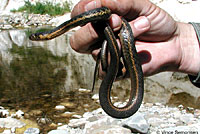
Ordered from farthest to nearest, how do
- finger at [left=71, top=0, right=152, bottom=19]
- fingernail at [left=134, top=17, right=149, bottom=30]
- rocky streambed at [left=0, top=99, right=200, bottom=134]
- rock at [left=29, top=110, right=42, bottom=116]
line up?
rock at [left=29, top=110, right=42, bottom=116] < rocky streambed at [left=0, top=99, right=200, bottom=134] < fingernail at [left=134, top=17, right=149, bottom=30] < finger at [left=71, top=0, right=152, bottom=19]

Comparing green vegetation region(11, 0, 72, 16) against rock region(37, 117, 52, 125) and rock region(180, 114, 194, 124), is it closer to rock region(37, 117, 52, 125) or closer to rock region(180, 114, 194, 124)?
rock region(37, 117, 52, 125)

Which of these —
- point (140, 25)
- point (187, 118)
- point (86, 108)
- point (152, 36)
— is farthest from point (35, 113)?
point (140, 25)

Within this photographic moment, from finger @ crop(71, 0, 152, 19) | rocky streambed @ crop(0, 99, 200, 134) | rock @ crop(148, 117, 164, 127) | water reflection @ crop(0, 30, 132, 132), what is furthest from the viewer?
water reflection @ crop(0, 30, 132, 132)

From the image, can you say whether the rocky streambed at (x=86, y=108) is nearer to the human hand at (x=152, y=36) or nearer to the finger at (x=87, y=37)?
the human hand at (x=152, y=36)

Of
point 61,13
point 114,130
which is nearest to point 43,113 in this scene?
point 114,130

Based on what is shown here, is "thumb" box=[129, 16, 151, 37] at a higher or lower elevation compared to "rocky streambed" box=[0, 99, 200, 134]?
higher

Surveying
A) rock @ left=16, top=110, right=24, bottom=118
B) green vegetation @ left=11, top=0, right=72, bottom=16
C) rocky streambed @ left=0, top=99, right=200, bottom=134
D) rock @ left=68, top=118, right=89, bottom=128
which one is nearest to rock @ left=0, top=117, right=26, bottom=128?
rocky streambed @ left=0, top=99, right=200, bottom=134

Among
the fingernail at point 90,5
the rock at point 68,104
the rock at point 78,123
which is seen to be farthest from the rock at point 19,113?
the fingernail at point 90,5
